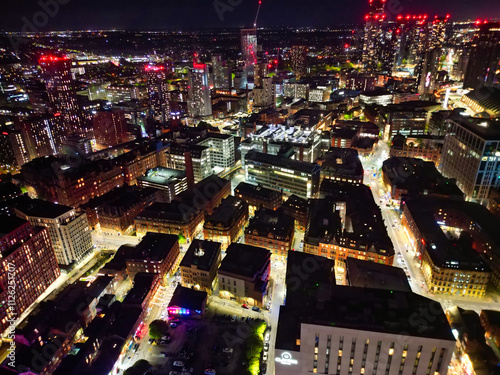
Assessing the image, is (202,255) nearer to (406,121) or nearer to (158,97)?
(406,121)

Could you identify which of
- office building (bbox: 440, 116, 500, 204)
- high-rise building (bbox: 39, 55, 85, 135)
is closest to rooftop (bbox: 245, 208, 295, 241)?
office building (bbox: 440, 116, 500, 204)

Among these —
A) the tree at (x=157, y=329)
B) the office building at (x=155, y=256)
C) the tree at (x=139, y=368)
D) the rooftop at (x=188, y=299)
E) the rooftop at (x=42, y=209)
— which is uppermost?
the rooftop at (x=42, y=209)

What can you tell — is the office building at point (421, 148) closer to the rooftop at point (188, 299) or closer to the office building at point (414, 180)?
the office building at point (414, 180)

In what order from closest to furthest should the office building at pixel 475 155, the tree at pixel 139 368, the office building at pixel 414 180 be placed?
the tree at pixel 139 368 → the office building at pixel 475 155 → the office building at pixel 414 180

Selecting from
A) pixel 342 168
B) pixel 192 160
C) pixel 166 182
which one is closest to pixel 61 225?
pixel 166 182

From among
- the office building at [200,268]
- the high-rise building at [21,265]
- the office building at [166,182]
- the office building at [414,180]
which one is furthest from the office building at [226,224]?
the office building at [414,180]

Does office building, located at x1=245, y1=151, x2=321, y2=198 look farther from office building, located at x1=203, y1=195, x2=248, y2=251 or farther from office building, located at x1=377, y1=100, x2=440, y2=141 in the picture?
office building, located at x1=377, y1=100, x2=440, y2=141
